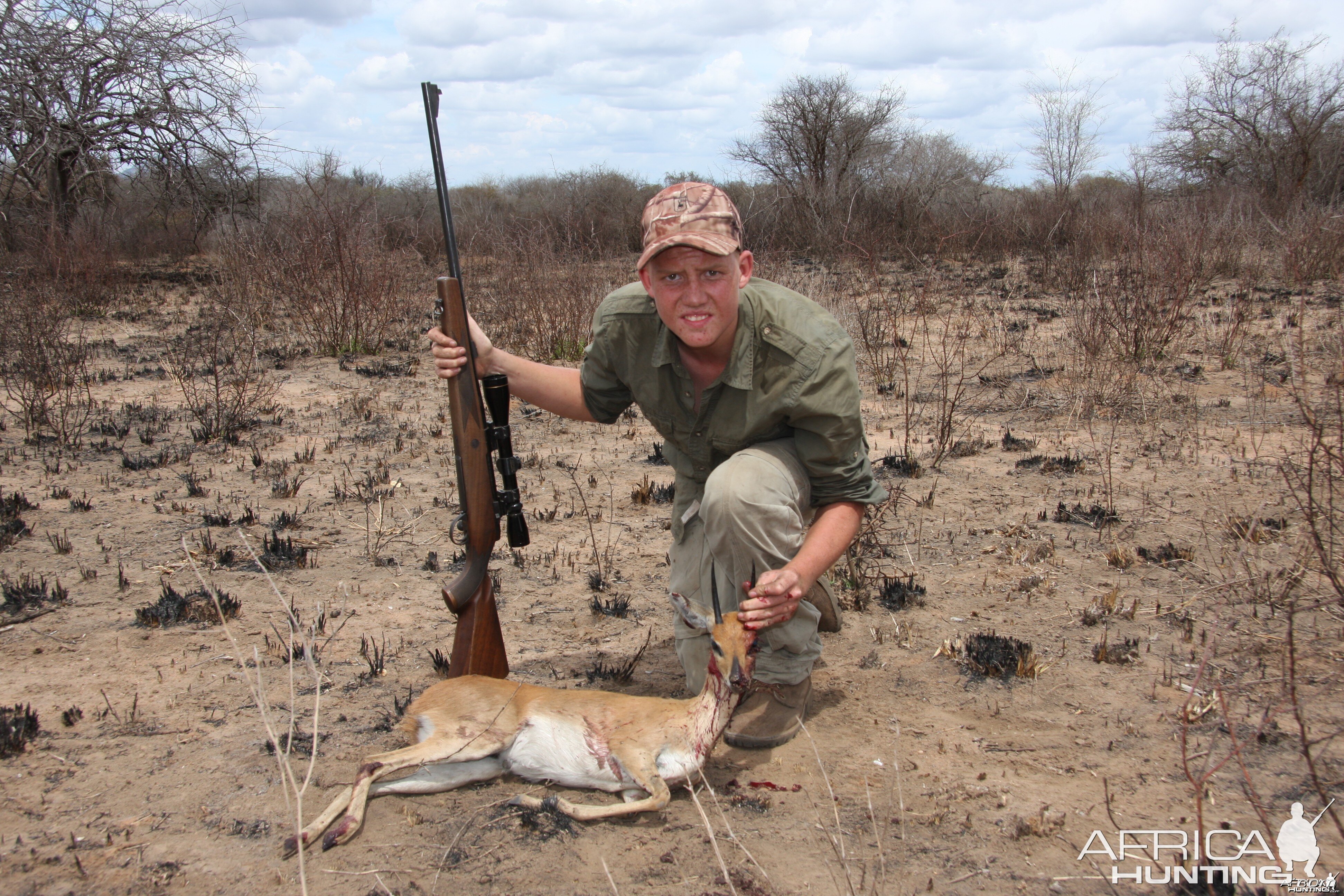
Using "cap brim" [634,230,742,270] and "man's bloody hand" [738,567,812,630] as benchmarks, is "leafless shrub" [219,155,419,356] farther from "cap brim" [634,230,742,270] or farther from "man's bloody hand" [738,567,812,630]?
"man's bloody hand" [738,567,812,630]

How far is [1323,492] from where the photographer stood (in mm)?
5953

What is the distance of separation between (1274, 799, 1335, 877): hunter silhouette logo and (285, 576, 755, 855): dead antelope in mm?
1743

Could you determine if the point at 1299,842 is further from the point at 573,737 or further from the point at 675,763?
the point at 573,737

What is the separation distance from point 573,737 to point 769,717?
37.4 inches

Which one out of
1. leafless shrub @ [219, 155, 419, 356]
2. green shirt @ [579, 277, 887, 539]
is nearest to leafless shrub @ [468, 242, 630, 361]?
leafless shrub @ [219, 155, 419, 356]

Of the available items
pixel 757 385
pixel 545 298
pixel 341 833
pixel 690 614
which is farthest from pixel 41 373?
pixel 690 614

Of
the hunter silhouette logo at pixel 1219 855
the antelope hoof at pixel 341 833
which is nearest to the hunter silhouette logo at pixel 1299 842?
the hunter silhouette logo at pixel 1219 855

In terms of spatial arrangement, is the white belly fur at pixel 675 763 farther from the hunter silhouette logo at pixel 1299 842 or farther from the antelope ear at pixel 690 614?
the hunter silhouette logo at pixel 1299 842

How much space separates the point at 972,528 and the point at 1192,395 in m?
4.30

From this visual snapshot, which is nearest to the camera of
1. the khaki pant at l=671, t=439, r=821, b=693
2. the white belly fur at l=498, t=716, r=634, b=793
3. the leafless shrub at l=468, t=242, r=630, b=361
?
the white belly fur at l=498, t=716, r=634, b=793

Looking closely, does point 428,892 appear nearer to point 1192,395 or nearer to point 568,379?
point 568,379

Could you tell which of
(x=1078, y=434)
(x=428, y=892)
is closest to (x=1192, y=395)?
(x=1078, y=434)

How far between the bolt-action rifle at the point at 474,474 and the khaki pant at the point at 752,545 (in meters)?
0.77

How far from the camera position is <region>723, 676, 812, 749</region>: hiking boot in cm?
368
